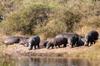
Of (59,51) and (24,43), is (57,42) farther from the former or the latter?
(24,43)

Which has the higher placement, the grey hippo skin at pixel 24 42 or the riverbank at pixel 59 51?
the grey hippo skin at pixel 24 42

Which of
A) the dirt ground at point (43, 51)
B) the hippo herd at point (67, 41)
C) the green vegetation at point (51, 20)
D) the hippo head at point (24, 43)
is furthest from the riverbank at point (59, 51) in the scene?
the green vegetation at point (51, 20)

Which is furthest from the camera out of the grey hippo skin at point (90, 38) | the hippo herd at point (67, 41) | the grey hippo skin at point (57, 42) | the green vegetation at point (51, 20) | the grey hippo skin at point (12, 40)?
the green vegetation at point (51, 20)

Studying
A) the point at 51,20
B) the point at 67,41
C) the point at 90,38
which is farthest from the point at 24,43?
the point at 90,38

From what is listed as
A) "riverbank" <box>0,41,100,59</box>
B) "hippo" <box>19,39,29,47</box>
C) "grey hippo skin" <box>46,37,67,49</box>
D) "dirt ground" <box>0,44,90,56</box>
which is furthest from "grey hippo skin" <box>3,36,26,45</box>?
"grey hippo skin" <box>46,37,67,49</box>

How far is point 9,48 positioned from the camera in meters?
22.2

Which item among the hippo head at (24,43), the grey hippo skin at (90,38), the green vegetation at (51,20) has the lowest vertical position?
the hippo head at (24,43)

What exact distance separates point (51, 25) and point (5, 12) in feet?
27.4

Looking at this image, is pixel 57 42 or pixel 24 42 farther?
pixel 24 42

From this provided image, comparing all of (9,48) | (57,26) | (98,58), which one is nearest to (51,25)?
(57,26)

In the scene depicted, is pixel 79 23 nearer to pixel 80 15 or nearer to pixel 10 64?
pixel 80 15

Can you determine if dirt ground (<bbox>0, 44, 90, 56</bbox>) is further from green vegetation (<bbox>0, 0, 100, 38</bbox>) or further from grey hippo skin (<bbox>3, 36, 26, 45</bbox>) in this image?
green vegetation (<bbox>0, 0, 100, 38</bbox>)

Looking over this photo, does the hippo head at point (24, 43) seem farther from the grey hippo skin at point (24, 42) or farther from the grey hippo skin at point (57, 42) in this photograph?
the grey hippo skin at point (57, 42)

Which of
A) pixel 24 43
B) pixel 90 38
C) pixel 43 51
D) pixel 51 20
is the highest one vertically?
pixel 51 20
